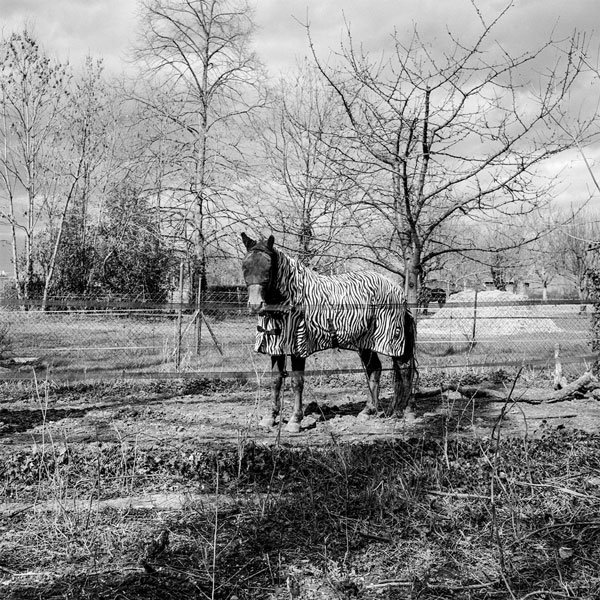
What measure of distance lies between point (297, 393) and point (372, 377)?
1048mm

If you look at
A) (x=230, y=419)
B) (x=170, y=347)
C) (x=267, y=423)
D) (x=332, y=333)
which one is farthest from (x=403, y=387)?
(x=170, y=347)

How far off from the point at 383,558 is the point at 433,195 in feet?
19.5

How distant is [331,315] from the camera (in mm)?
5672

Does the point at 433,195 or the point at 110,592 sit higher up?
the point at 433,195

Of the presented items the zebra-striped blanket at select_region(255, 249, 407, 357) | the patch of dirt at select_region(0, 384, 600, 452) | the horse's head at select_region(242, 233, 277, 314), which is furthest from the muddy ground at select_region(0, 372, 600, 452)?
the horse's head at select_region(242, 233, 277, 314)

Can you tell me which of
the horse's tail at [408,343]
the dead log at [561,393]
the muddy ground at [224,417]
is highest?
the horse's tail at [408,343]

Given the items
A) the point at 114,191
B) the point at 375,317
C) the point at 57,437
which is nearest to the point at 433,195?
the point at 375,317

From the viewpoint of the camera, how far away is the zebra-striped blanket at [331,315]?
17.9ft

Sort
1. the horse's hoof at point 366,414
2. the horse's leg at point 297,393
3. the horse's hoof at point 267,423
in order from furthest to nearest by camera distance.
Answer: the horse's hoof at point 366,414 → the horse's hoof at point 267,423 → the horse's leg at point 297,393

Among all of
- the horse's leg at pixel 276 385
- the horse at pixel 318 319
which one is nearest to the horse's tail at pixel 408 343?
the horse at pixel 318 319

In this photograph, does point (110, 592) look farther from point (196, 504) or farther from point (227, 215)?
point (227, 215)

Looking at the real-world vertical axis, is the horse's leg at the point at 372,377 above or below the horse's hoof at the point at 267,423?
above

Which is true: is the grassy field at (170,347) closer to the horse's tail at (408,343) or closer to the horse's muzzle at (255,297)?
the horse's tail at (408,343)

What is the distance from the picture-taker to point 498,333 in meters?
15.7
